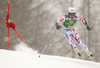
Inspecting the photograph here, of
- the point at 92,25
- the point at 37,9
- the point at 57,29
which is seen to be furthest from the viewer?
the point at 37,9

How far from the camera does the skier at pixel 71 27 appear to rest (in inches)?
68.6

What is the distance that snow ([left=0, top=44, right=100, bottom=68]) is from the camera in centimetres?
177

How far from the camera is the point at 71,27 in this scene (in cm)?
179

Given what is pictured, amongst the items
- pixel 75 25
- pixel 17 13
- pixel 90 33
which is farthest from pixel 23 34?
pixel 90 33

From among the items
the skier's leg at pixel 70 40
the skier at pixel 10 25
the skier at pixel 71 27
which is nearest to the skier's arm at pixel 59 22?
the skier at pixel 71 27

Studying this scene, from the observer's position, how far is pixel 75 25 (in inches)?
70.2

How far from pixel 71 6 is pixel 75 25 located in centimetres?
26

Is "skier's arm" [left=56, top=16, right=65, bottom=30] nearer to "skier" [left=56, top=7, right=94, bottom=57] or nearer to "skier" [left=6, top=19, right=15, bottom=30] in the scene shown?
"skier" [left=56, top=7, right=94, bottom=57]

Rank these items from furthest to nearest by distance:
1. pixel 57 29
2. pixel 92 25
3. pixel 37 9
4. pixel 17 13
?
pixel 17 13
pixel 37 9
pixel 57 29
pixel 92 25

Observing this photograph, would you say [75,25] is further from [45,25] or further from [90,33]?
[45,25]

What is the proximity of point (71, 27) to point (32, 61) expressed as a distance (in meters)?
0.74

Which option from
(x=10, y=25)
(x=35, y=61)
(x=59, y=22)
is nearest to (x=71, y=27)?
(x=59, y=22)

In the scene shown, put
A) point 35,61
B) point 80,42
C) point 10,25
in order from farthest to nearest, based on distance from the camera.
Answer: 1. point 10,25
2. point 35,61
3. point 80,42

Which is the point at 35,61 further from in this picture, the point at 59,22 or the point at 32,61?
the point at 59,22
